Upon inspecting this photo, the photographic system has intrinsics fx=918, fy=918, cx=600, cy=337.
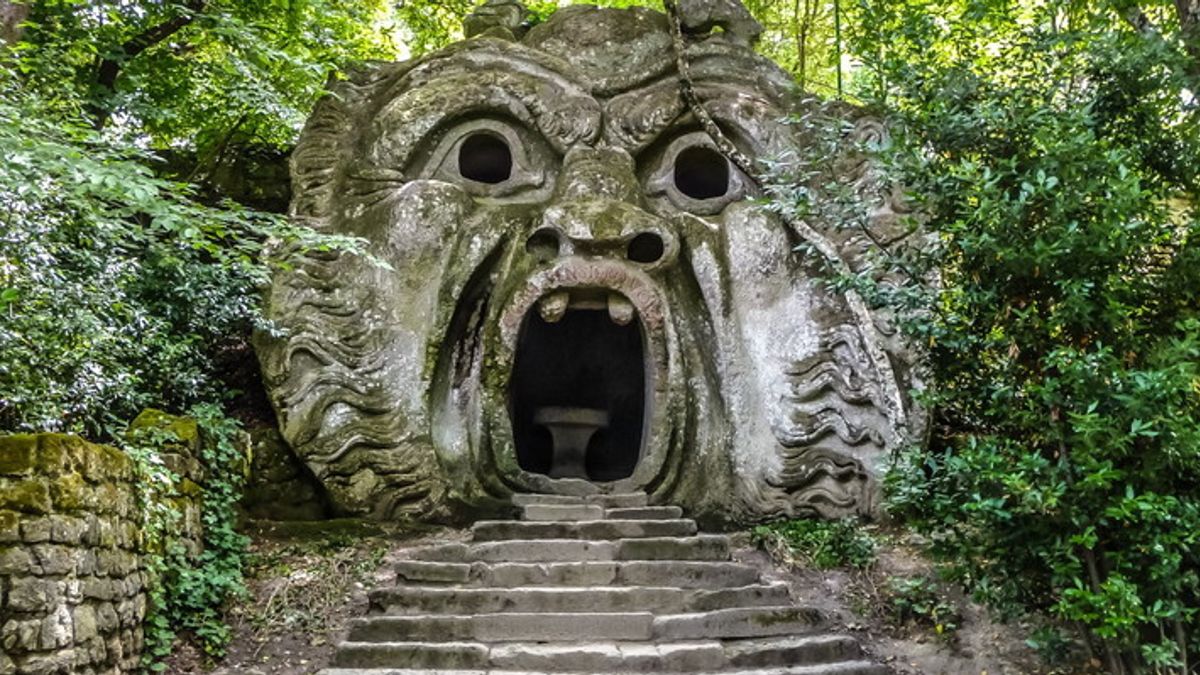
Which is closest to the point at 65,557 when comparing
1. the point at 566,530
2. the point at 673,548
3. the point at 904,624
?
the point at 566,530

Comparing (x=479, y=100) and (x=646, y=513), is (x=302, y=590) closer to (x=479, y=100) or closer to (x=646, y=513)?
(x=646, y=513)

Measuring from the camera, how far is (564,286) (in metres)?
7.50

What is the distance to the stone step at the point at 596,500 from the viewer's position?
7133 mm

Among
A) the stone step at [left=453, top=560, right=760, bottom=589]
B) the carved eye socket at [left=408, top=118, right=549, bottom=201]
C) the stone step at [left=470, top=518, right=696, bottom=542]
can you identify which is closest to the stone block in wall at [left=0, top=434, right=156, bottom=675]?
the stone step at [left=453, top=560, right=760, bottom=589]

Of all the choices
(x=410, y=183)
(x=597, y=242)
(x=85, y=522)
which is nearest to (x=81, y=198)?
(x=85, y=522)

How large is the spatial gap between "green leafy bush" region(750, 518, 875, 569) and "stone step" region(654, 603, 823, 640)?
82 centimetres

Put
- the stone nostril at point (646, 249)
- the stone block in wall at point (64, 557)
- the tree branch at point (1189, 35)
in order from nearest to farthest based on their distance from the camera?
the stone block in wall at point (64, 557) < the tree branch at point (1189, 35) < the stone nostril at point (646, 249)

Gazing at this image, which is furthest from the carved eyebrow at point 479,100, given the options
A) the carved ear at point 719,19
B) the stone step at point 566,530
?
the stone step at point 566,530

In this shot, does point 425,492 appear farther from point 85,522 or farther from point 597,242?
point 85,522

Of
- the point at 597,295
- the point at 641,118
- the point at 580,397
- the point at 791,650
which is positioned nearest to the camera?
the point at 791,650

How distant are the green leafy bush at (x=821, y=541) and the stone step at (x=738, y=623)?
0.82 m

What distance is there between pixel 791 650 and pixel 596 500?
2.20m

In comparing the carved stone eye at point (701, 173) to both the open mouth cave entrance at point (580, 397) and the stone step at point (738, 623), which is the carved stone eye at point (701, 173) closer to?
the open mouth cave entrance at point (580, 397)

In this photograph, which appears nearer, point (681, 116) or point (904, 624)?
point (904, 624)
